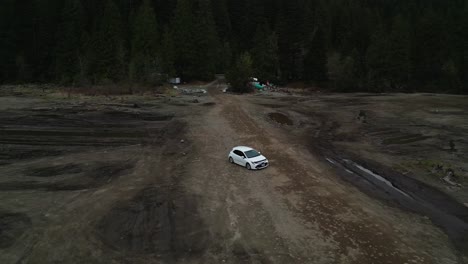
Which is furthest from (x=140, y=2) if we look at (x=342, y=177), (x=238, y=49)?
(x=342, y=177)

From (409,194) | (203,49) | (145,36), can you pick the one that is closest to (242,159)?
(409,194)

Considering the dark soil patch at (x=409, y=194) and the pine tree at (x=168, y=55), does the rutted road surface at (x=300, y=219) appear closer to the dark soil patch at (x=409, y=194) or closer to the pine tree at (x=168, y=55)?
the dark soil patch at (x=409, y=194)

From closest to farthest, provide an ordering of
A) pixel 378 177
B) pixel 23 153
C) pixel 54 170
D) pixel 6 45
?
pixel 378 177 < pixel 54 170 < pixel 23 153 < pixel 6 45

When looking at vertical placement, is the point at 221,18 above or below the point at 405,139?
above

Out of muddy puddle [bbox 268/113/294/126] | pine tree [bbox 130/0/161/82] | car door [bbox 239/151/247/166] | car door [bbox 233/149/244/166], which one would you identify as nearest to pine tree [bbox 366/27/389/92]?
muddy puddle [bbox 268/113/294/126]

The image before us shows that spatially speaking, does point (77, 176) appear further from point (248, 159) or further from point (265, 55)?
point (265, 55)

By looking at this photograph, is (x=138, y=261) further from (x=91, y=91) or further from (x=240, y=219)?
(x=91, y=91)
